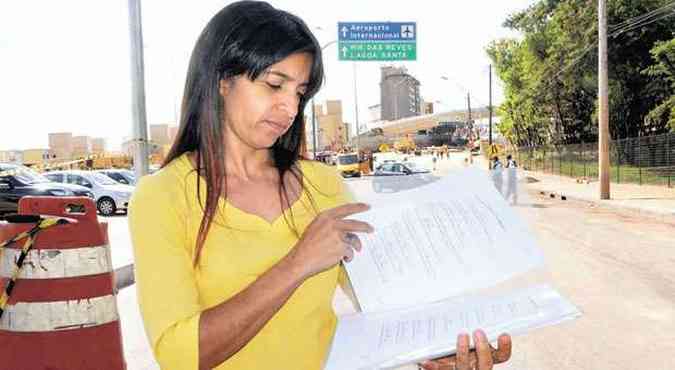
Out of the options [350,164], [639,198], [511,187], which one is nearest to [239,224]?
[511,187]

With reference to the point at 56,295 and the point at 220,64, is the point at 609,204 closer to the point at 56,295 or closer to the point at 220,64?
the point at 56,295

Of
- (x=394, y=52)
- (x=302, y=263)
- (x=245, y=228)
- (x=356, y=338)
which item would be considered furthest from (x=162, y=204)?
(x=394, y=52)

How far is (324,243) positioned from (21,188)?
19855mm

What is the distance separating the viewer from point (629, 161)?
30.2 meters

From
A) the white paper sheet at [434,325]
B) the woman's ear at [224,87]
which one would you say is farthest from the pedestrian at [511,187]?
the woman's ear at [224,87]

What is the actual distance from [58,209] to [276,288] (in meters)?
2.76

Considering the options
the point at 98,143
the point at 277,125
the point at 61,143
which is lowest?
the point at 277,125

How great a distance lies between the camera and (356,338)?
160 centimetres

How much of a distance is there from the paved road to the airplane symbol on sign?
59.0 feet

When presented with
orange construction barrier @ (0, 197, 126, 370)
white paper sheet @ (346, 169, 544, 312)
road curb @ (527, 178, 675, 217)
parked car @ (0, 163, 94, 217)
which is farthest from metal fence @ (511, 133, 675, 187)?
white paper sheet @ (346, 169, 544, 312)

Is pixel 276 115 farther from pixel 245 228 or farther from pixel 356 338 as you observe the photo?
pixel 356 338

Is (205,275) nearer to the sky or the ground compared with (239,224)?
nearer to the ground

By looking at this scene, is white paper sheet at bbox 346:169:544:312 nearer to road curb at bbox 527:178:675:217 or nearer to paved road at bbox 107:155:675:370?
paved road at bbox 107:155:675:370

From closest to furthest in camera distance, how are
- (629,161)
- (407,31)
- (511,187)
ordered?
(511,187) → (407,31) → (629,161)
